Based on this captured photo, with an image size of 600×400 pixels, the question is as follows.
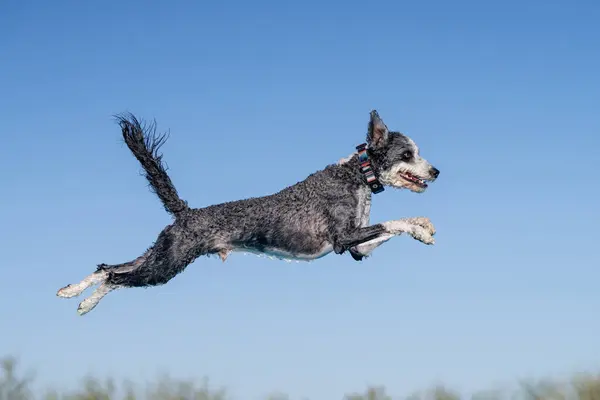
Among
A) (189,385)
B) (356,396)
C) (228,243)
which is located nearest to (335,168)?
(228,243)

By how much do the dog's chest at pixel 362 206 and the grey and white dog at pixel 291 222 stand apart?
0.02 meters

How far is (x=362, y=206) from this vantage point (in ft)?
36.5

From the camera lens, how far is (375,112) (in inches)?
428

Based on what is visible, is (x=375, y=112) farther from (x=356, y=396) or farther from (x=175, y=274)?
(x=356, y=396)

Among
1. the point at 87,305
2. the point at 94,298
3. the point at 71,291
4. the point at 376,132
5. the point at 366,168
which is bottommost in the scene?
the point at 87,305

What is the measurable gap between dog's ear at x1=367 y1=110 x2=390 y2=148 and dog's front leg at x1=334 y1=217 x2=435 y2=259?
1465 millimetres

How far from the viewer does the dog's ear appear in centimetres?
1088

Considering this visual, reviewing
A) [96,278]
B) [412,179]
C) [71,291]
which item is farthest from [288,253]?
[71,291]

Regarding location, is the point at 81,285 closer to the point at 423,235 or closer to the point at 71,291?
the point at 71,291

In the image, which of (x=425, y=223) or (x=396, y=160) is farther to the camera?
(x=396, y=160)

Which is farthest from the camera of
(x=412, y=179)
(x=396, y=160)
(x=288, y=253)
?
(x=412, y=179)

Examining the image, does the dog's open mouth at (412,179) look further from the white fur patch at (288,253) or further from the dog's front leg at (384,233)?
the white fur patch at (288,253)

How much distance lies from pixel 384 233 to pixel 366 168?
1210 mm

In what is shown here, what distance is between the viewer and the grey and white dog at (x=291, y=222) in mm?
10617
